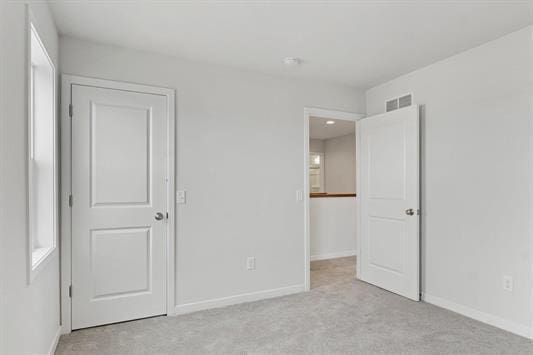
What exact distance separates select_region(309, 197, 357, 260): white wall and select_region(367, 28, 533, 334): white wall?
204cm

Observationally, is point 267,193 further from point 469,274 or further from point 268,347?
point 469,274

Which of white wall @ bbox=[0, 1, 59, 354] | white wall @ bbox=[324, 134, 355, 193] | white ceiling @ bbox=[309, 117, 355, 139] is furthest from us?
white wall @ bbox=[324, 134, 355, 193]

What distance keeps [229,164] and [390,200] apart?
181 centimetres

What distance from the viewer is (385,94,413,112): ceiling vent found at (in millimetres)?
3570

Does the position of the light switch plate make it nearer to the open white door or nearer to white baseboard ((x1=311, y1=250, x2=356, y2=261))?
the open white door

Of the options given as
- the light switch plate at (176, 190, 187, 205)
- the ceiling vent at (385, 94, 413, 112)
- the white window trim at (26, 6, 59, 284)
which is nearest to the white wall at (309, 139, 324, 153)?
the ceiling vent at (385, 94, 413, 112)

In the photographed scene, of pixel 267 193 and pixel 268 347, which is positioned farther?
pixel 267 193

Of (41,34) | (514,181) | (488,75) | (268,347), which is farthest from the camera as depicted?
(488,75)

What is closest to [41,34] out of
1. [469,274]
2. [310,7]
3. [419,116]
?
[310,7]

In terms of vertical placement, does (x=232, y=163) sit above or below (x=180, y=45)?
below

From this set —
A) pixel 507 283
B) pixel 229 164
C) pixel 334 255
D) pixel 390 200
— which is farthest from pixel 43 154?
pixel 334 255

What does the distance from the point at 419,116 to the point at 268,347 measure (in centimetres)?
267

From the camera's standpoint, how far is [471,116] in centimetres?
296

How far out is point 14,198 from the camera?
1.51 m
